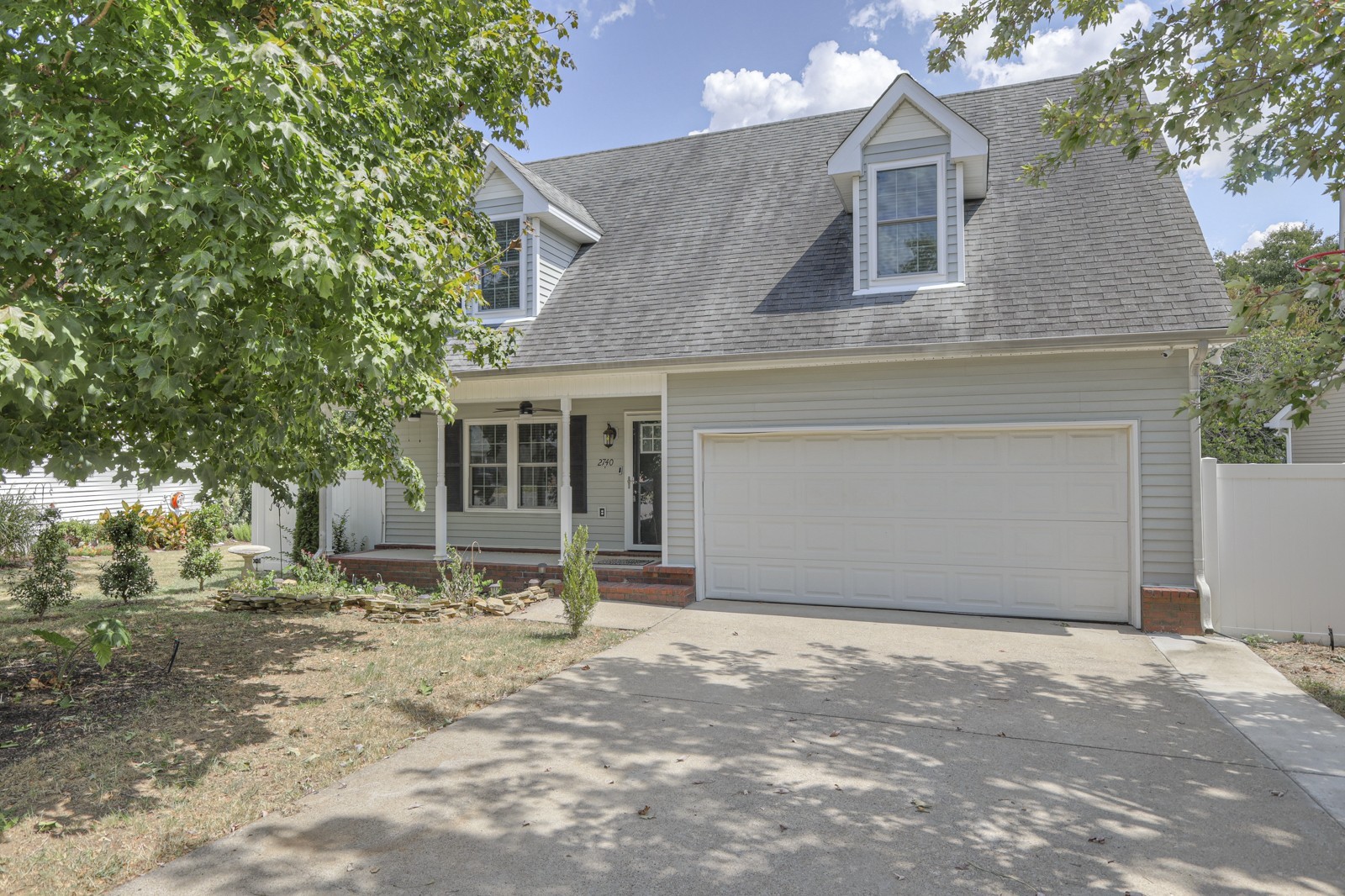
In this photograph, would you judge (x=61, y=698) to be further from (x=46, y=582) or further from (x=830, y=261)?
(x=830, y=261)

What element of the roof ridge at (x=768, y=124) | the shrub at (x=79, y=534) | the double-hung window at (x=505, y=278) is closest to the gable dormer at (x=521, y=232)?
the double-hung window at (x=505, y=278)

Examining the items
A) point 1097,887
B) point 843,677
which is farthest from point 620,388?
point 1097,887

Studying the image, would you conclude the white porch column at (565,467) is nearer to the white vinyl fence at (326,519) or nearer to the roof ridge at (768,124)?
the white vinyl fence at (326,519)

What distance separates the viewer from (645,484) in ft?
40.5

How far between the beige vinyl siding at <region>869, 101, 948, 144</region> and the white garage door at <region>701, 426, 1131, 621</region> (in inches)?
153

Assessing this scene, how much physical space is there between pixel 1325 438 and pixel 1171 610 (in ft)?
49.4

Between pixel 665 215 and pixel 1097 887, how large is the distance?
11042mm

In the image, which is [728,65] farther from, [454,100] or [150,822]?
[150,822]

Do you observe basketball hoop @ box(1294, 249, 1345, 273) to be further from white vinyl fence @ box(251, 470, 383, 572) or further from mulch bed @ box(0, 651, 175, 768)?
white vinyl fence @ box(251, 470, 383, 572)

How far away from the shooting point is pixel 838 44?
466 inches

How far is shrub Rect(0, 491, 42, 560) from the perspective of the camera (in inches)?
527

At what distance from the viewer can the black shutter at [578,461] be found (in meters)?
12.2

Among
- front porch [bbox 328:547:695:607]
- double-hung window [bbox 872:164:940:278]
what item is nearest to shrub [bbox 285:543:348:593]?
front porch [bbox 328:547:695:607]

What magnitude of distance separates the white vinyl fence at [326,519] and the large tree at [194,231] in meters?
6.80
